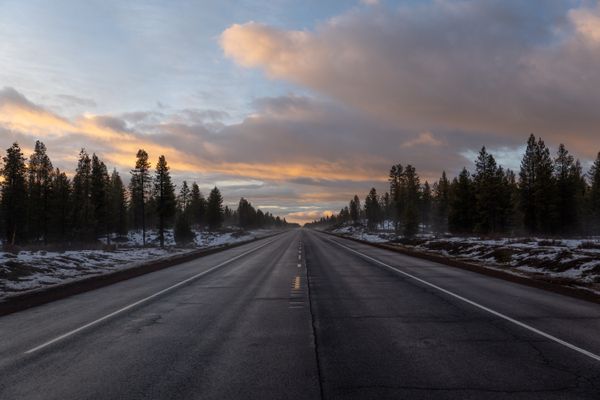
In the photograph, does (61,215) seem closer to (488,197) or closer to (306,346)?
(488,197)

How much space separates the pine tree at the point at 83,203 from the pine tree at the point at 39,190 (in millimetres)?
4427

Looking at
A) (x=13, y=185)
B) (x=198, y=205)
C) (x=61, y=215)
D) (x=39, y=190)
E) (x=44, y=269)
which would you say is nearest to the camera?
(x=44, y=269)

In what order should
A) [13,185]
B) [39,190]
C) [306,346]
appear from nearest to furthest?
[306,346] → [13,185] → [39,190]

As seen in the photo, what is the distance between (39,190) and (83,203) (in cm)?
670

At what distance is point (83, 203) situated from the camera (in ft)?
243

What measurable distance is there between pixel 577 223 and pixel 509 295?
6781 cm

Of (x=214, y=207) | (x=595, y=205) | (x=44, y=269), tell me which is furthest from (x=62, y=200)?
(x=595, y=205)

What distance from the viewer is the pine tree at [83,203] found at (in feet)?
228

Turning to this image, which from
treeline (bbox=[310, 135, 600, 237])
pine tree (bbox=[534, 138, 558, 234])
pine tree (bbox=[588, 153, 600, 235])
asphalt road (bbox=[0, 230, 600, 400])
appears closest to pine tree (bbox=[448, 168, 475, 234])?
treeline (bbox=[310, 135, 600, 237])

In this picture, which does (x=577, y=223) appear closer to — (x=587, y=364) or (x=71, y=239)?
(x=587, y=364)

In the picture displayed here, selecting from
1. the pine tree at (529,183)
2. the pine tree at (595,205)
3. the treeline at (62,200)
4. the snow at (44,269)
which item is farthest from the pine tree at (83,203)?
the pine tree at (595,205)

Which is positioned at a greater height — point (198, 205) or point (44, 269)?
point (198, 205)

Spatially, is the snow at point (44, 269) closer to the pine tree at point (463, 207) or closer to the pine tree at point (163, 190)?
the pine tree at point (163, 190)

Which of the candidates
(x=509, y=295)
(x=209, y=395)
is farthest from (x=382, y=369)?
(x=509, y=295)
